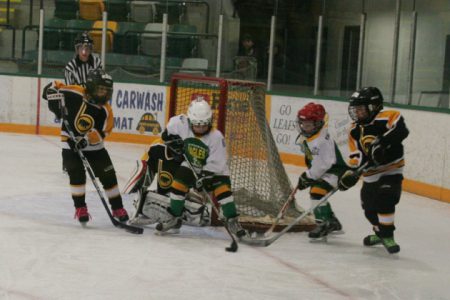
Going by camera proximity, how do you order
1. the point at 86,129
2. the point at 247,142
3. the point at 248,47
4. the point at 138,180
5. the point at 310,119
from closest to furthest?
the point at 310,119, the point at 86,129, the point at 138,180, the point at 247,142, the point at 248,47

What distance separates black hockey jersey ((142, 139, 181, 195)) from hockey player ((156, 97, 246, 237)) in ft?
0.57

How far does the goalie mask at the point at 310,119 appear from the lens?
5.16 m

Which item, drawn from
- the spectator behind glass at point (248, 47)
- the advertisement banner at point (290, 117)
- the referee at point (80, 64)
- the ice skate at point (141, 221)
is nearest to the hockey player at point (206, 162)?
the ice skate at point (141, 221)

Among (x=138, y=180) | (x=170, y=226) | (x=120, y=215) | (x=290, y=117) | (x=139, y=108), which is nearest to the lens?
(x=170, y=226)

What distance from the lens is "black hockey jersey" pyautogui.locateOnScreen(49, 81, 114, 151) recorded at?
538 centimetres

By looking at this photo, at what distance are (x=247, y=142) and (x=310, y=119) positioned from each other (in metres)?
0.92

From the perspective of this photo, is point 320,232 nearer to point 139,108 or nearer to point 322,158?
point 322,158

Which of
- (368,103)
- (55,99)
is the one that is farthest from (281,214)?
(55,99)

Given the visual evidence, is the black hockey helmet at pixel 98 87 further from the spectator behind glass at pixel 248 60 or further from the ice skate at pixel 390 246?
the spectator behind glass at pixel 248 60

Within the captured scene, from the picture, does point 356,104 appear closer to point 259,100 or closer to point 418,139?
point 259,100

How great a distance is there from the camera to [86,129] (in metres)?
5.37

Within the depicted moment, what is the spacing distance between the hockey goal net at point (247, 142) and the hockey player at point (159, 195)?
29cm

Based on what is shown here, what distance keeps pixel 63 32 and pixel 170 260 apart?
6990 millimetres

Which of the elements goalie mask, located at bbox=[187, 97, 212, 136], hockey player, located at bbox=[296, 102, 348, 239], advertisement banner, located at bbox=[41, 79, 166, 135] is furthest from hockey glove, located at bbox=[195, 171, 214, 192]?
advertisement banner, located at bbox=[41, 79, 166, 135]
